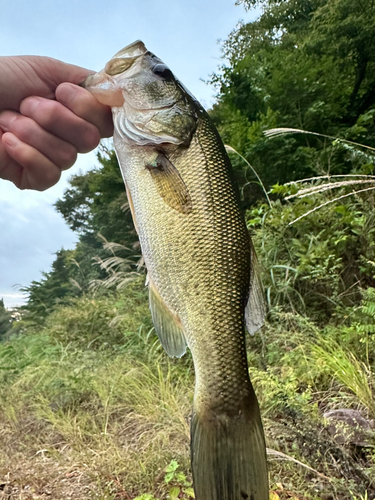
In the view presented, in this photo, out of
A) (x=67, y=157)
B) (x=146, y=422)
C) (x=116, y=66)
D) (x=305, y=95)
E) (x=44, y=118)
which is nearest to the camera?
(x=116, y=66)

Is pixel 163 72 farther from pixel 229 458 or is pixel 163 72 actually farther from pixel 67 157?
pixel 229 458

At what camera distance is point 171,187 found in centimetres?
91

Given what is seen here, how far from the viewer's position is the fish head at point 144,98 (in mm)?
966

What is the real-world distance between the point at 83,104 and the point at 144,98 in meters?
0.18

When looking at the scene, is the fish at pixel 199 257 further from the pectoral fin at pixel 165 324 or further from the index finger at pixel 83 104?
the index finger at pixel 83 104

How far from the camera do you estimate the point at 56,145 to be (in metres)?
1.18

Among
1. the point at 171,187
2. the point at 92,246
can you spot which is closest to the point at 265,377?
the point at 171,187

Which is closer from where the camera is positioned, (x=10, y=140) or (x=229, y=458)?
(x=229, y=458)

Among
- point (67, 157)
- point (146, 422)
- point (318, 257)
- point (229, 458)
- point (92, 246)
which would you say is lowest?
point (146, 422)

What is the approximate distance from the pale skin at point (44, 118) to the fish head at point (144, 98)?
0.08 m

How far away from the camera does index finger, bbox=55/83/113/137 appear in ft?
3.42

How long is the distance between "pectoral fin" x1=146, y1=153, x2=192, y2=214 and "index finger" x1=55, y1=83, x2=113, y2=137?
0.30 meters

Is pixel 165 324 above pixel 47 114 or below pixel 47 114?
below

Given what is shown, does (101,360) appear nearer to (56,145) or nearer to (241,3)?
(56,145)
